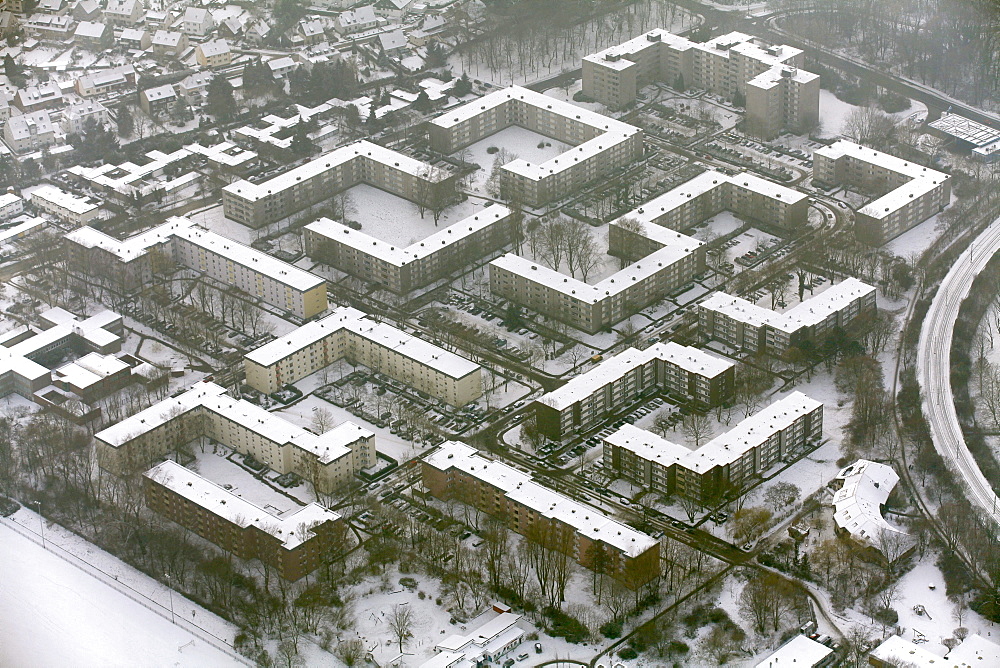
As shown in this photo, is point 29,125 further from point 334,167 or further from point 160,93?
point 334,167

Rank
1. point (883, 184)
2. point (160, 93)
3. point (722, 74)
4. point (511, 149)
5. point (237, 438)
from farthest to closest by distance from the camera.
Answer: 1. point (160, 93)
2. point (722, 74)
3. point (511, 149)
4. point (883, 184)
5. point (237, 438)

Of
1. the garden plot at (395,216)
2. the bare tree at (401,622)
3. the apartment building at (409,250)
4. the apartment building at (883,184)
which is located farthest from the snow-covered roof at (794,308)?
the bare tree at (401,622)

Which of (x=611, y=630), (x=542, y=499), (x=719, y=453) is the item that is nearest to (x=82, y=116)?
(x=542, y=499)

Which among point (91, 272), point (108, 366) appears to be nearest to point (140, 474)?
point (108, 366)

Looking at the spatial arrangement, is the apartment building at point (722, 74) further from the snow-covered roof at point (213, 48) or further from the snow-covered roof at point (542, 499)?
the snow-covered roof at point (542, 499)

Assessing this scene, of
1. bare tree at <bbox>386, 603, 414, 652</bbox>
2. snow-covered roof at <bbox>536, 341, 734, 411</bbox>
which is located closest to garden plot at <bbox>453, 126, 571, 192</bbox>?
snow-covered roof at <bbox>536, 341, 734, 411</bbox>

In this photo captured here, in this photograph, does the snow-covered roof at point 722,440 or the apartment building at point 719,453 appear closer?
the apartment building at point 719,453

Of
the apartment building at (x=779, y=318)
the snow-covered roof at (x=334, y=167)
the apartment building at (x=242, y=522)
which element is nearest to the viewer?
the apartment building at (x=242, y=522)
